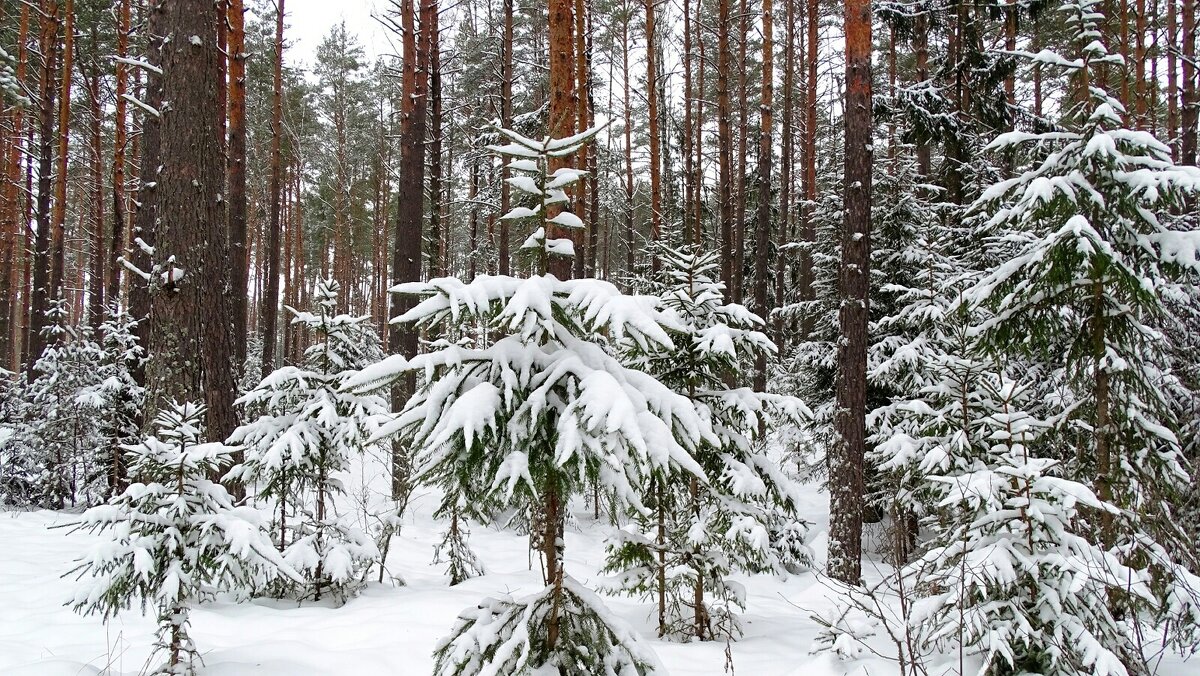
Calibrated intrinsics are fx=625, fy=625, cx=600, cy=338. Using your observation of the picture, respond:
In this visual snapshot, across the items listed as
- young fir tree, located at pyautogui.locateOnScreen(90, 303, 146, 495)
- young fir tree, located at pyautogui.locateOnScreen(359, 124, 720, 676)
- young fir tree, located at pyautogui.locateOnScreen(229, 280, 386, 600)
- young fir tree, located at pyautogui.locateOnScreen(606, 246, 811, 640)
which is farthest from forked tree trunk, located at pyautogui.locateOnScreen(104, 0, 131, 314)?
young fir tree, located at pyautogui.locateOnScreen(359, 124, 720, 676)

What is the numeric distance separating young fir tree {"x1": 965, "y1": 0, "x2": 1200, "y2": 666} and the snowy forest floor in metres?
1.25

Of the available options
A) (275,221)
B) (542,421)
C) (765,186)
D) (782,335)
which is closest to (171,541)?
(542,421)

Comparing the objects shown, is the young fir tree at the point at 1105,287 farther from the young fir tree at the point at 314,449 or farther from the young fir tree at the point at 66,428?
the young fir tree at the point at 66,428

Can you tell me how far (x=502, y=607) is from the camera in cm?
276

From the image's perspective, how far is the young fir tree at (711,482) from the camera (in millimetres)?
4969

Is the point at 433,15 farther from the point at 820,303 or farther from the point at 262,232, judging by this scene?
the point at 262,232

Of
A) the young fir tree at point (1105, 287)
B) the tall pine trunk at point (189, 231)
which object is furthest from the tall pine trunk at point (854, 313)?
the tall pine trunk at point (189, 231)

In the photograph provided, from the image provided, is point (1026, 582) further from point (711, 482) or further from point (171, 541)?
point (171, 541)

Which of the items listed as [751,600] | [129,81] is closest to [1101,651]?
[751,600]

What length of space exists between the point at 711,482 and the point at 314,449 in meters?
3.42

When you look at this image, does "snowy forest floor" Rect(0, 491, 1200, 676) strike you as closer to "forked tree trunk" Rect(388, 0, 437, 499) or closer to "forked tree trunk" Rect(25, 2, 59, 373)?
"forked tree trunk" Rect(388, 0, 437, 499)

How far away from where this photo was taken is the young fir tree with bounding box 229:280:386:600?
5258 millimetres

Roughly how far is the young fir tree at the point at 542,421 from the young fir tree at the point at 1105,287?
340 cm

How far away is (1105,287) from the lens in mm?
4473
